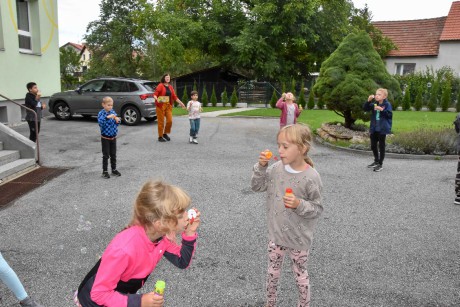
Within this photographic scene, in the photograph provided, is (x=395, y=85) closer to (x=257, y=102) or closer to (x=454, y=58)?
(x=257, y=102)

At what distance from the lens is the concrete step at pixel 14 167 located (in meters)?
7.39

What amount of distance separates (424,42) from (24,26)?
29.8 meters

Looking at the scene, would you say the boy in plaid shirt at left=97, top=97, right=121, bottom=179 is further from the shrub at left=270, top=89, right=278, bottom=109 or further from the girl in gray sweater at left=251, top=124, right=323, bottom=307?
the shrub at left=270, top=89, right=278, bottom=109

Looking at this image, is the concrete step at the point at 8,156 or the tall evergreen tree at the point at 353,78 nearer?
the concrete step at the point at 8,156

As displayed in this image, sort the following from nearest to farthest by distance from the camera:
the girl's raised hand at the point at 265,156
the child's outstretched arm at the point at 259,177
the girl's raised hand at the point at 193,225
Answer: the girl's raised hand at the point at 193,225 < the girl's raised hand at the point at 265,156 < the child's outstretched arm at the point at 259,177

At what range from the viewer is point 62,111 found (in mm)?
15820

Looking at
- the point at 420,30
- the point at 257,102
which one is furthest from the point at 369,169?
the point at 420,30

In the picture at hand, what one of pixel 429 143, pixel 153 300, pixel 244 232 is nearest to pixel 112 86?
pixel 429 143

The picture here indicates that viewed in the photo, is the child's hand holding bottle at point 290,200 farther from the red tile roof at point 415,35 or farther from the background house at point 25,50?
the red tile roof at point 415,35

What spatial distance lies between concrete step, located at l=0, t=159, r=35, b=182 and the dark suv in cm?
669

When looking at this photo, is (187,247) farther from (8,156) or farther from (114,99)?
(114,99)

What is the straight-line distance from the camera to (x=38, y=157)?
8719 millimetres

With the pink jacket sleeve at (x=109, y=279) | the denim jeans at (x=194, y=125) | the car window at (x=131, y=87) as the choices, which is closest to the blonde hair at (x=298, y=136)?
the pink jacket sleeve at (x=109, y=279)

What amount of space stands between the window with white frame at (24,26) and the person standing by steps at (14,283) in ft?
44.8
